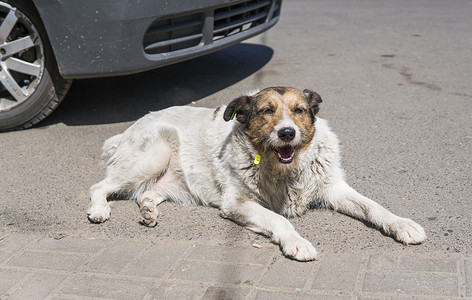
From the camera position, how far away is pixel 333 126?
6.08m

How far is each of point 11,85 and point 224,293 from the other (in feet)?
11.9

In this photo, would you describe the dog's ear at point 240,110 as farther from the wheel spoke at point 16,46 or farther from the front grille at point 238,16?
the wheel spoke at point 16,46

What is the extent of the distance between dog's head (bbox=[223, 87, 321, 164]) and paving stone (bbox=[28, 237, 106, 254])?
135 centimetres

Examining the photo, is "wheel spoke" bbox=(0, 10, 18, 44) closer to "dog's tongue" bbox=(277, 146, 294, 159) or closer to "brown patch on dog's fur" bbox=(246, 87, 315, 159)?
"brown patch on dog's fur" bbox=(246, 87, 315, 159)

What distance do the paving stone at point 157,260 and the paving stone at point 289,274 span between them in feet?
2.20

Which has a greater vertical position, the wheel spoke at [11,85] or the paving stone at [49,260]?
the wheel spoke at [11,85]

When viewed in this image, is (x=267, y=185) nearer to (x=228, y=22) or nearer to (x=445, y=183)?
(x=445, y=183)

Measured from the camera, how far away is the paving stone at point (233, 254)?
381 centimetres

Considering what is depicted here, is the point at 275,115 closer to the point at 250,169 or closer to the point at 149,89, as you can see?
the point at 250,169

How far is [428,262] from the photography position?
11.8 ft

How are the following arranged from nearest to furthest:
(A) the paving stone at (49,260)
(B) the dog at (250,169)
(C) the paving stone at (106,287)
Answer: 1. (C) the paving stone at (106,287)
2. (A) the paving stone at (49,260)
3. (B) the dog at (250,169)

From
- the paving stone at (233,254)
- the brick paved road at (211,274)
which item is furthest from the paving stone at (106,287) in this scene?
the paving stone at (233,254)

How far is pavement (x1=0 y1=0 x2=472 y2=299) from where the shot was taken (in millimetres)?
3533

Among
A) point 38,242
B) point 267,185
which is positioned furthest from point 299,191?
point 38,242
